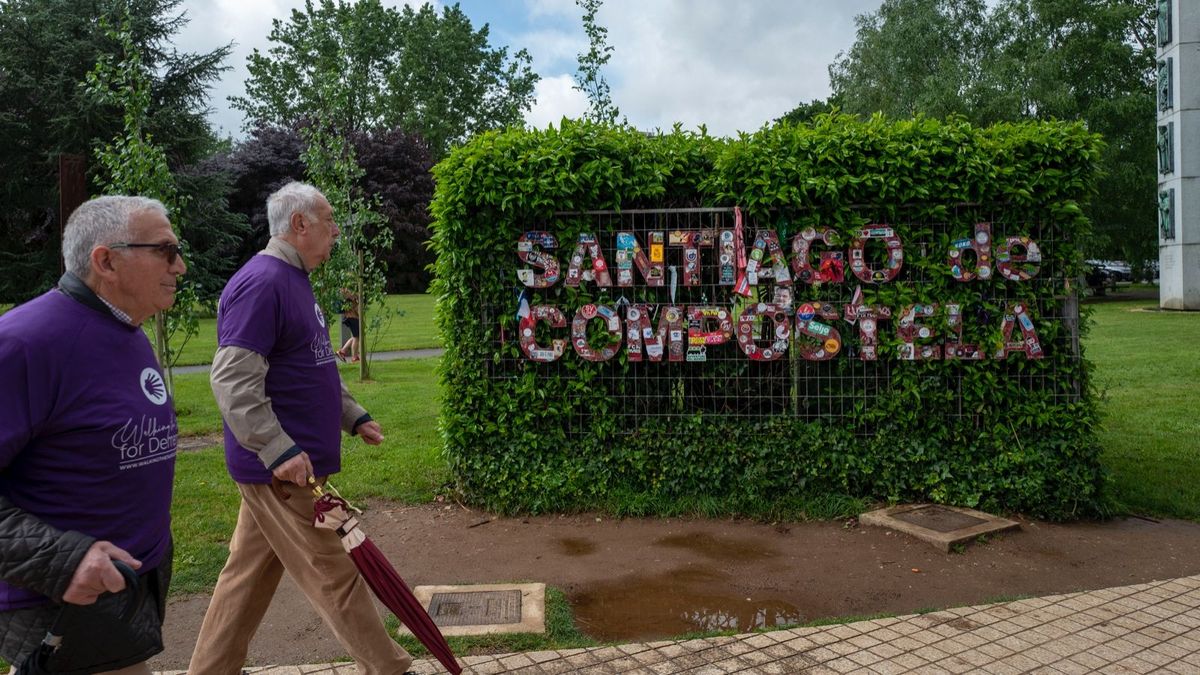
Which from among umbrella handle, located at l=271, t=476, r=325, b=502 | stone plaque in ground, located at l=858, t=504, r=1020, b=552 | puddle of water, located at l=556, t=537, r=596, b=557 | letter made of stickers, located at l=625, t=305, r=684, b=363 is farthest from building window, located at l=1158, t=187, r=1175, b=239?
umbrella handle, located at l=271, t=476, r=325, b=502

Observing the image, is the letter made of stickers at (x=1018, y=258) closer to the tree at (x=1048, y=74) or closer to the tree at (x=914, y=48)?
the tree at (x=1048, y=74)

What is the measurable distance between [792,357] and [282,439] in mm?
4143

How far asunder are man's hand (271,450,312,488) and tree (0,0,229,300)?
21.2m

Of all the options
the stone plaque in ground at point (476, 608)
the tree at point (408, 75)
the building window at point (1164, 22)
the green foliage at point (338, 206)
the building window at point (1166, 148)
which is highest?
the tree at point (408, 75)

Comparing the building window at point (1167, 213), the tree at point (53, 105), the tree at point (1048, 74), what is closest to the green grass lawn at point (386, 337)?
the tree at point (53, 105)

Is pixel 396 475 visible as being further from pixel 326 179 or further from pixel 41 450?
pixel 326 179

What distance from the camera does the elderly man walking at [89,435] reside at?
2168 millimetres

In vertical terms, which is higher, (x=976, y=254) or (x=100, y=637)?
(x=976, y=254)

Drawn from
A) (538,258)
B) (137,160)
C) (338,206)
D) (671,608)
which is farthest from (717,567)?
(338,206)

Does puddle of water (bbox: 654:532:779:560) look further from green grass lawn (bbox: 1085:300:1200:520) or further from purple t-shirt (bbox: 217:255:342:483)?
purple t-shirt (bbox: 217:255:342:483)

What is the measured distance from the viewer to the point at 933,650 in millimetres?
4102

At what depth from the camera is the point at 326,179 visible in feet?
46.2

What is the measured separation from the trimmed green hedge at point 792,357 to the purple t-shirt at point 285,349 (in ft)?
9.42

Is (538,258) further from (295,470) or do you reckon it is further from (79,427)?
(79,427)
